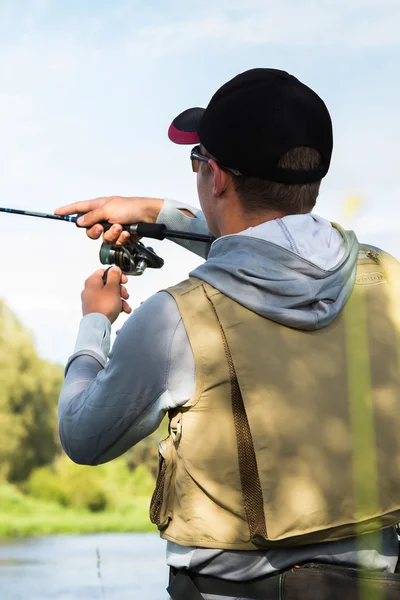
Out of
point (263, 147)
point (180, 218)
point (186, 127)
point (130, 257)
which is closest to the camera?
point (263, 147)

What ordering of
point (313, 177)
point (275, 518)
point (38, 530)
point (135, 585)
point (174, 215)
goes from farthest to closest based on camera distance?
point (38, 530) < point (135, 585) < point (174, 215) < point (313, 177) < point (275, 518)

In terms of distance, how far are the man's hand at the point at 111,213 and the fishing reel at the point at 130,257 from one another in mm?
35

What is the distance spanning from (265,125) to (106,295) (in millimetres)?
564

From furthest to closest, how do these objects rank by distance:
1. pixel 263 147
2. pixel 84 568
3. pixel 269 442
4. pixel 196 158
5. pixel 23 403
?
pixel 23 403
pixel 84 568
pixel 196 158
pixel 263 147
pixel 269 442

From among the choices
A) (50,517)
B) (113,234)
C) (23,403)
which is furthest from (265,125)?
(23,403)

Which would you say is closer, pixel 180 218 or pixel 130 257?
pixel 130 257

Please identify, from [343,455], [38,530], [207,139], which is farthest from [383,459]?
[38,530]

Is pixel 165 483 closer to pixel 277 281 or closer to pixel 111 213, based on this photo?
pixel 277 281

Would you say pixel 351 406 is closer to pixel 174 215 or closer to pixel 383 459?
pixel 383 459

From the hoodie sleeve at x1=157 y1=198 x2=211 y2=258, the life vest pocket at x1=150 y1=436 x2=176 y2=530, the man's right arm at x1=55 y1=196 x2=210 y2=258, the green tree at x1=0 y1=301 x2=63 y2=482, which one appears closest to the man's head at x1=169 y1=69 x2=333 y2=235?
the life vest pocket at x1=150 y1=436 x2=176 y2=530

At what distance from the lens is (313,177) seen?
2.28 metres

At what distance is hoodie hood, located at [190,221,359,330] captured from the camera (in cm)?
210

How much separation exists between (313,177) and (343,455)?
61cm

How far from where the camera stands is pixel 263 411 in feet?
6.74
